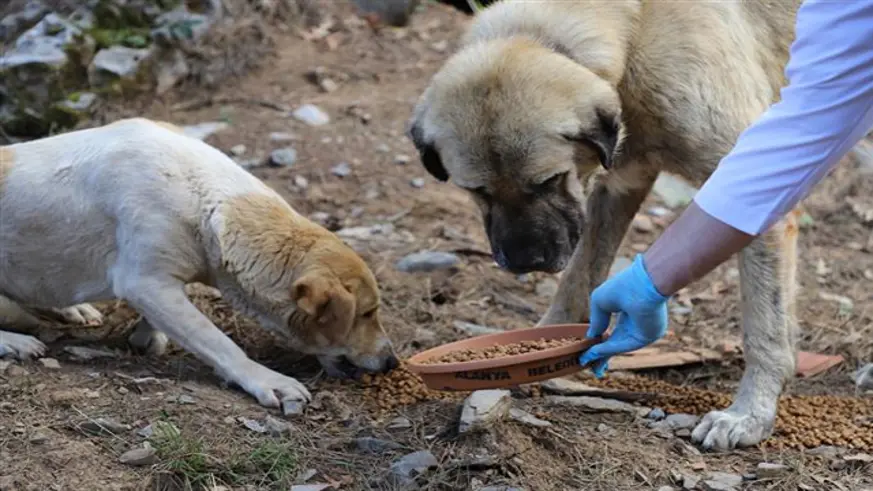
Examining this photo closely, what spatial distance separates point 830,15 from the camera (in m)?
2.58

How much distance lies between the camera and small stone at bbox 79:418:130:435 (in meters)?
3.89

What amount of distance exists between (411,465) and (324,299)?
3.12 feet

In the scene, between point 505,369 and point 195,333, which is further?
point 195,333

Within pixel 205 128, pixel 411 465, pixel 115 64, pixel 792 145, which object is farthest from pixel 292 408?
pixel 115 64

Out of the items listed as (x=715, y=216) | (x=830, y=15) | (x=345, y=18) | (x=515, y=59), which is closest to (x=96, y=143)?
(x=515, y=59)

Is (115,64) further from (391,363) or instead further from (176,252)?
(391,363)

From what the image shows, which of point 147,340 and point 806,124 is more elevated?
point 806,124

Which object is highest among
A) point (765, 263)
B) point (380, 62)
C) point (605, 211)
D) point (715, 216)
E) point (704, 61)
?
point (715, 216)

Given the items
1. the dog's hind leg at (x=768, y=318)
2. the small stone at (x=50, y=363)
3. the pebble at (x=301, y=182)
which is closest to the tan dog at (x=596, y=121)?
the dog's hind leg at (x=768, y=318)

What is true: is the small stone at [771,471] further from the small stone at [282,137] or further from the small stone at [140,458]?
the small stone at [282,137]

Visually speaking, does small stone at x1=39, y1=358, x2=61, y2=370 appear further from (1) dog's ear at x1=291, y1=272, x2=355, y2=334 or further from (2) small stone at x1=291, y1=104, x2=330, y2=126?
(2) small stone at x1=291, y1=104, x2=330, y2=126

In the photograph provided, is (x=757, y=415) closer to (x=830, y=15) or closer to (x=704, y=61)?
(x=704, y=61)

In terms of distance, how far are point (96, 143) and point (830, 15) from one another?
3295 mm

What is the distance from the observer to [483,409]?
400cm
